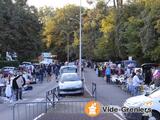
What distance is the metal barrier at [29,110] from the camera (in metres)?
16.3

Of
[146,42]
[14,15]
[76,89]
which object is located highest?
[14,15]

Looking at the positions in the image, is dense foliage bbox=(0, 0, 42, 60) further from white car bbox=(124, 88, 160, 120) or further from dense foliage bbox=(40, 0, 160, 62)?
white car bbox=(124, 88, 160, 120)

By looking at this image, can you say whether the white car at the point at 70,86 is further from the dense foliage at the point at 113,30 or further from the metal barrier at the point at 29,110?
the dense foliage at the point at 113,30

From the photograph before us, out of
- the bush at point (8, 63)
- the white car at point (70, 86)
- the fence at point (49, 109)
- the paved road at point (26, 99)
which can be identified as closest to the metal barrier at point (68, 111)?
the fence at point (49, 109)

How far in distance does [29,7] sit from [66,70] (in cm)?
3913

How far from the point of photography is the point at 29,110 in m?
17.0

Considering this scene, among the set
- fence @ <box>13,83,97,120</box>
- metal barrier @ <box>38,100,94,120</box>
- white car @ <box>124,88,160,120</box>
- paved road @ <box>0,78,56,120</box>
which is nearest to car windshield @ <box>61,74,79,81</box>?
paved road @ <box>0,78,56,120</box>

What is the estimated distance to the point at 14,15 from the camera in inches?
2795

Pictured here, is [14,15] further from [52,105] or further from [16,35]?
[52,105]

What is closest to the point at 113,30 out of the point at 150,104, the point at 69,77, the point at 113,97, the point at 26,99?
the point at 69,77

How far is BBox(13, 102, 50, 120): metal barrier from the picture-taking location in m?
16.3

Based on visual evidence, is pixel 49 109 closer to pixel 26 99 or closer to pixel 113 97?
pixel 26 99

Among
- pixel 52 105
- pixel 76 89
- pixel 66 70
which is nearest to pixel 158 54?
pixel 66 70

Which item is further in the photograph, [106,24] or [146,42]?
[106,24]
